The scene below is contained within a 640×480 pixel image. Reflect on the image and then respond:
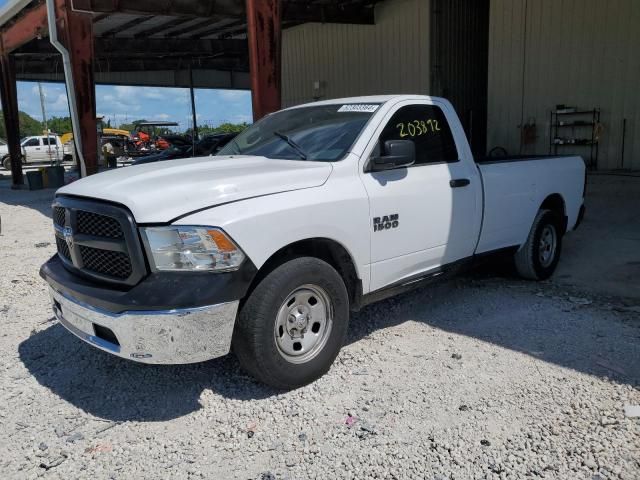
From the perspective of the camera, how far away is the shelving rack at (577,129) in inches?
456

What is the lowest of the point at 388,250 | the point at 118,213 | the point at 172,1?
the point at 388,250

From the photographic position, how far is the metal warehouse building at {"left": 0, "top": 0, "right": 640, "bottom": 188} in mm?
10641

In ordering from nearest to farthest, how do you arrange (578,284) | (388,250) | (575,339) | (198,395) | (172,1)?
(198,395) < (388,250) < (575,339) < (578,284) < (172,1)

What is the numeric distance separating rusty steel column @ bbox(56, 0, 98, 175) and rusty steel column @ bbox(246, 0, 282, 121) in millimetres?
3945

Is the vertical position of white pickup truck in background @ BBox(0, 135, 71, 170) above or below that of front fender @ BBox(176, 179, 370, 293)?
below

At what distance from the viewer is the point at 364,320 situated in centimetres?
483

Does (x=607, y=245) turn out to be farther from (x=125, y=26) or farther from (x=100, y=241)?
(x=125, y=26)

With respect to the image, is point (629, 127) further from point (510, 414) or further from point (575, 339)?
point (510, 414)

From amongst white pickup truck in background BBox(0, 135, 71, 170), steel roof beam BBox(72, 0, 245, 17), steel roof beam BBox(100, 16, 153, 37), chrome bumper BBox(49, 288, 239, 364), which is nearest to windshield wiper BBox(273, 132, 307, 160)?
chrome bumper BBox(49, 288, 239, 364)

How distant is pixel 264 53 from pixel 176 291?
21.5 feet

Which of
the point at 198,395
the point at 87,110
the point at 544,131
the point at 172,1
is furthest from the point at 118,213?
the point at 544,131

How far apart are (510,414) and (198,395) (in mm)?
1973

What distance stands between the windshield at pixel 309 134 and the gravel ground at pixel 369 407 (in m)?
1.57

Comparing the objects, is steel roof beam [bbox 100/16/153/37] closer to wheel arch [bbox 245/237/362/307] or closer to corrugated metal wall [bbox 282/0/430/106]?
corrugated metal wall [bbox 282/0/430/106]
